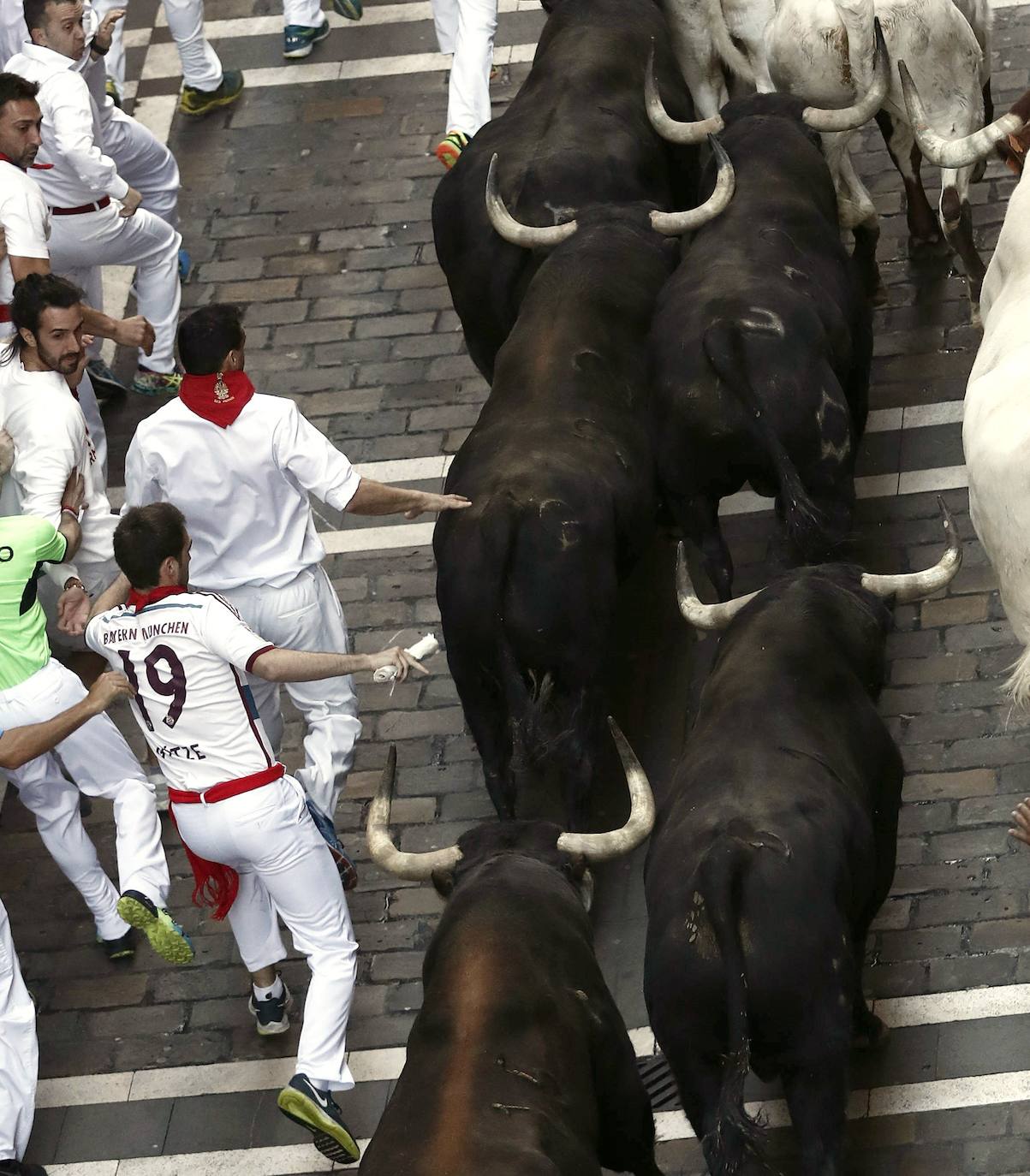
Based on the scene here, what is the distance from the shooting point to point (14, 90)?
9656 millimetres

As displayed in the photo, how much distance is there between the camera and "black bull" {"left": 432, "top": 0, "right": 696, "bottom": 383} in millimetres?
10008

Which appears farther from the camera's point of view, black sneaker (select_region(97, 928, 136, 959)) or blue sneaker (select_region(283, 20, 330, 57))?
blue sneaker (select_region(283, 20, 330, 57))

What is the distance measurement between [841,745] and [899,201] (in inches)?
222

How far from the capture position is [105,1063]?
830 cm

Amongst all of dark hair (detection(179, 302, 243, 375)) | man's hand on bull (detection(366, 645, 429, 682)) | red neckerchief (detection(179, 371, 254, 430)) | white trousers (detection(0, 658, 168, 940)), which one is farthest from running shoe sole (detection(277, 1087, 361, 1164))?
dark hair (detection(179, 302, 243, 375))

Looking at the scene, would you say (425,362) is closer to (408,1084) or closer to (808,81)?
(808,81)

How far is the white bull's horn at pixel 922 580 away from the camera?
7.29m

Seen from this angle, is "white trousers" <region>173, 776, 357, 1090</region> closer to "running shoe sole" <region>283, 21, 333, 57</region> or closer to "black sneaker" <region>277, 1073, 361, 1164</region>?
"black sneaker" <region>277, 1073, 361, 1164</region>

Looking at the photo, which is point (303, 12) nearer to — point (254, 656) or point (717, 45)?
point (717, 45)

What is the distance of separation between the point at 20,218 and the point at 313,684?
2853 millimetres

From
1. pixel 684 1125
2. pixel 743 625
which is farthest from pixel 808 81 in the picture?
pixel 684 1125

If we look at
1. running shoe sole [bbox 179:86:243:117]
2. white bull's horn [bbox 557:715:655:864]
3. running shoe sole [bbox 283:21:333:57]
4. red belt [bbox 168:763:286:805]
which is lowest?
running shoe sole [bbox 179:86:243:117]

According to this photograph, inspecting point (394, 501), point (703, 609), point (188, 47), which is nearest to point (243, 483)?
point (394, 501)

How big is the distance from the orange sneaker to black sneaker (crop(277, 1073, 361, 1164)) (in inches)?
236
